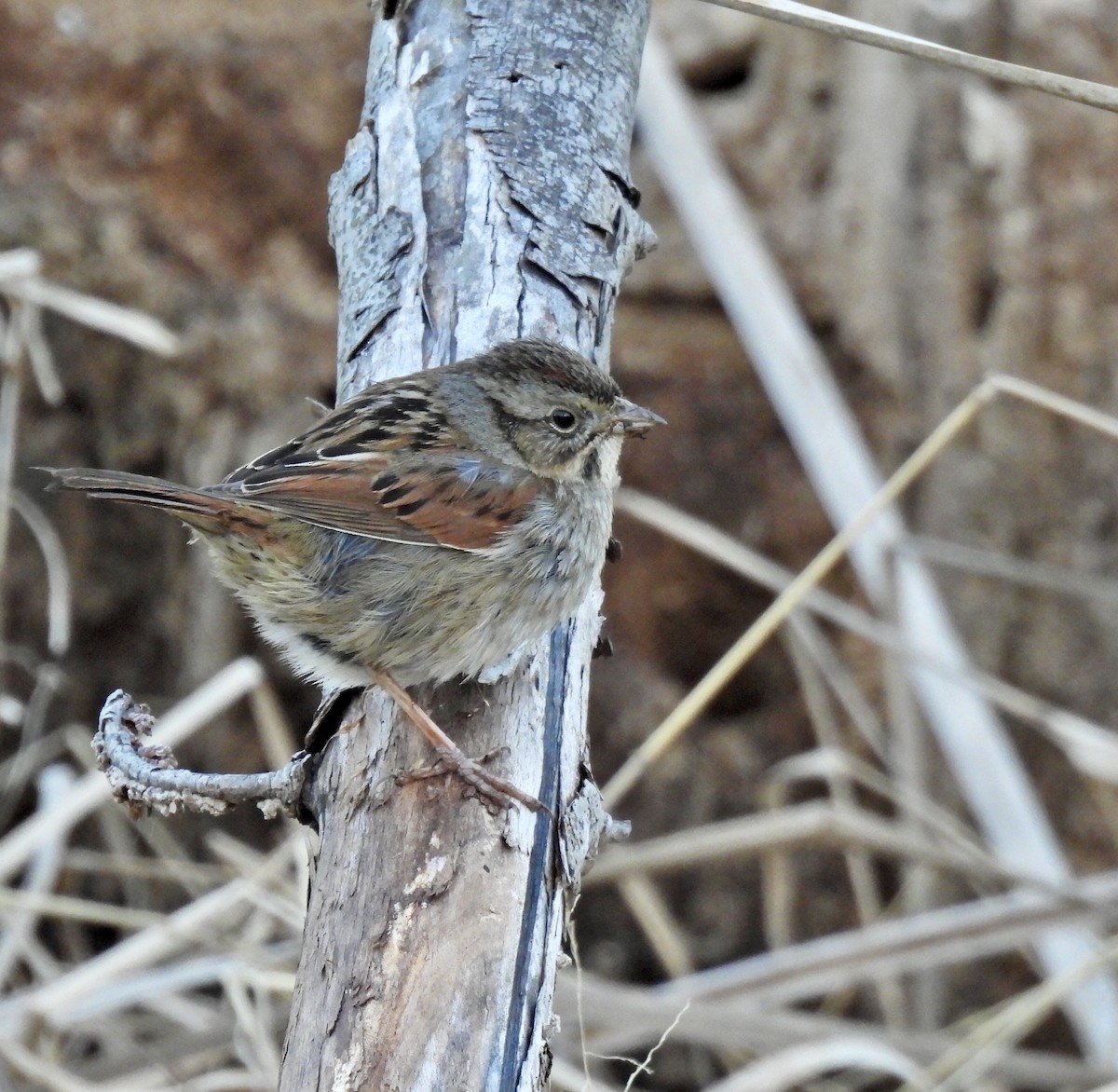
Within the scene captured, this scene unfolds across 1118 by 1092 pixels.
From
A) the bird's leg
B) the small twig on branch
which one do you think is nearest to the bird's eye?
the bird's leg

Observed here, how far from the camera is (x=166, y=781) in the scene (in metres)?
2.29

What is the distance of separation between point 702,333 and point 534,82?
1768 mm

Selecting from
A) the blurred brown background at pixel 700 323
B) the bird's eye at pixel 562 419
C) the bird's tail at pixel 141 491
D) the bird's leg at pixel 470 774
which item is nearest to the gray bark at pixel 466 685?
the bird's leg at pixel 470 774

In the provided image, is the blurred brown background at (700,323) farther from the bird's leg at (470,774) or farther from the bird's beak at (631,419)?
the bird's leg at (470,774)

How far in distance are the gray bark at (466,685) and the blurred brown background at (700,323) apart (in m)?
1.39

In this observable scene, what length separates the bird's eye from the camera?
3.04 m

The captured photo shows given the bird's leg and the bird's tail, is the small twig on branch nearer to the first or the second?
the bird's leg

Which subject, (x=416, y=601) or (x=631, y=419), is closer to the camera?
(x=416, y=601)

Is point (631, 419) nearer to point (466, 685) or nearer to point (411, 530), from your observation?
point (411, 530)

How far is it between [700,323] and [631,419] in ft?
5.25

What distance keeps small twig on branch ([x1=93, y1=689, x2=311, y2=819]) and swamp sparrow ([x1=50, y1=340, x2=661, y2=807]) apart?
1.10 ft

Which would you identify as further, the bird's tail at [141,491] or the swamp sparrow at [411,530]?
the swamp sparrow at [411,530]

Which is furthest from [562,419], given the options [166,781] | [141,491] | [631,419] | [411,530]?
[166,781]

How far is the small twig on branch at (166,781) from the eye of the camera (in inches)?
90.0
